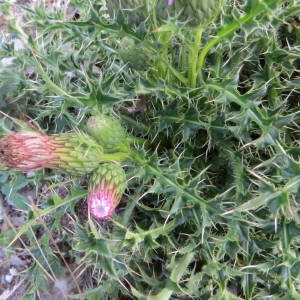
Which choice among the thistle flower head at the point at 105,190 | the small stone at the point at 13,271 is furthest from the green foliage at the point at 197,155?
the small stone at the point at 13,271

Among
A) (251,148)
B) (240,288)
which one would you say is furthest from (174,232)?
(251,148)

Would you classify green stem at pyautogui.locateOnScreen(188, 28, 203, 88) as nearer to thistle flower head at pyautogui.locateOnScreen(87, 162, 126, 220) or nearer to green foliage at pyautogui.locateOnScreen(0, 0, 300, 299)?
green foliage at pyautogui.locateOnScreen(0, 0, 300, 299)

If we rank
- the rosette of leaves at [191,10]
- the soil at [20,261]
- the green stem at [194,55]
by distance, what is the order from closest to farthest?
the rosette of leaves at [191,10]
the green stem at [194,55]
the soil at [20,261]

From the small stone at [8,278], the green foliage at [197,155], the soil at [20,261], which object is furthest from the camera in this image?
the small stone at [8,278]

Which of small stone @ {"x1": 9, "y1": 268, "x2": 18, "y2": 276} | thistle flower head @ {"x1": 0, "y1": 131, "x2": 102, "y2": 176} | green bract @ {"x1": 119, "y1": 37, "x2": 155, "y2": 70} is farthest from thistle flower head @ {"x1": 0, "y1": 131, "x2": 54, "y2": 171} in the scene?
small stone @ {"x1": 9, "y1": 268, "x2": 18, "y2": 276}

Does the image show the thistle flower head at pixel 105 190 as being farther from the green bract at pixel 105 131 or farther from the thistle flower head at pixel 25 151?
the thistle flower head at pixel 25 151

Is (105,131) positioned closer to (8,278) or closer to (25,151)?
(25,151)

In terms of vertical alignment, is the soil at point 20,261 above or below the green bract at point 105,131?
below

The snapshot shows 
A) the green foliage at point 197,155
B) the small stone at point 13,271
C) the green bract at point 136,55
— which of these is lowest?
the small stone at point 13,271

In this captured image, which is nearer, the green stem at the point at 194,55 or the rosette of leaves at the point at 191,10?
the rosette of leaves at the point at 191,10
